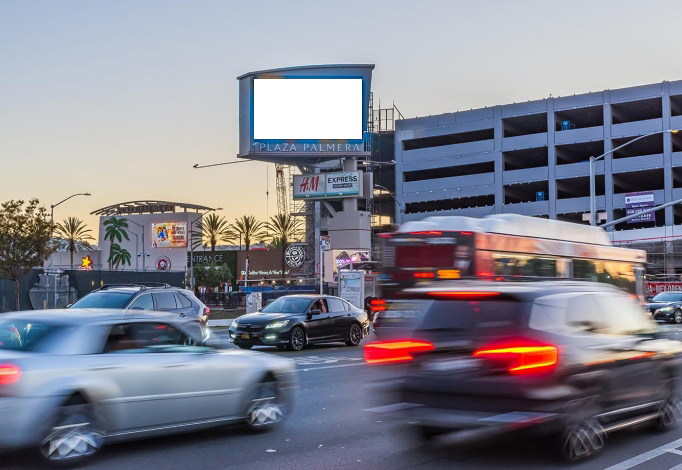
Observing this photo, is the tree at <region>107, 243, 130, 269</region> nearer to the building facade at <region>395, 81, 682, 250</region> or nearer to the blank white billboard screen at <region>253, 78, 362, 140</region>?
the building facade at <region>395, 81, 682, 250</region>

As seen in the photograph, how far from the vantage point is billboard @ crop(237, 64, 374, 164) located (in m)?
66.2

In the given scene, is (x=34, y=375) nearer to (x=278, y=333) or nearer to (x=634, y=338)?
(x=634, y=338)

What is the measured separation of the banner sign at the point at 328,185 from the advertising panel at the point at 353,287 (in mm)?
30691

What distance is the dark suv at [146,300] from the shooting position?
1769 cm

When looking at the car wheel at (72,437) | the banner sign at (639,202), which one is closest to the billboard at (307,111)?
the banner sign at (639,202)

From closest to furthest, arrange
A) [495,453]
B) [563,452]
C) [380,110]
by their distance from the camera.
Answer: [563,452]
[495,453]
[380,110]

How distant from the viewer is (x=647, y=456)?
28.5 feet

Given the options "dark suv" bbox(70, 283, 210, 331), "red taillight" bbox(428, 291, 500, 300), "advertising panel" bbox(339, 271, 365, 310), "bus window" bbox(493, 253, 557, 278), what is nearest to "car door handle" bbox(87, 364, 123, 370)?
"red taillight" bbox(428, 291, 500, 300)

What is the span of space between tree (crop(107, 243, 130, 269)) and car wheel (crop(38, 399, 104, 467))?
109 meters

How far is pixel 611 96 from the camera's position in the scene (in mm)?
74000

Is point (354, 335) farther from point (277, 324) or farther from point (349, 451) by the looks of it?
point (349, 451)

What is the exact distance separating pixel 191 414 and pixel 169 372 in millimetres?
591

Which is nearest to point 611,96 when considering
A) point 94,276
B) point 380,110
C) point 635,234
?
point 635,234

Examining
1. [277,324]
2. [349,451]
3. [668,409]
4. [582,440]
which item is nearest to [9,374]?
[349,451]
